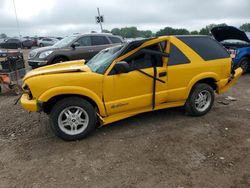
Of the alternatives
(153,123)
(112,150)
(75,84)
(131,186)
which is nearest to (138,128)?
(153,123)

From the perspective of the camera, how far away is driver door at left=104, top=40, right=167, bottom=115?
4551 millimetres

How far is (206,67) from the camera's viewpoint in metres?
5.41

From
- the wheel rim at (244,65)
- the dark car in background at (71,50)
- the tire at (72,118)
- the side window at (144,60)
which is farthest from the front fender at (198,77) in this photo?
the dark car in background at (71,50)

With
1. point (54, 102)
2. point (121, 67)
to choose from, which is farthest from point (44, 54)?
point (121, 67)

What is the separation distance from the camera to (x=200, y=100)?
5551 millimetres

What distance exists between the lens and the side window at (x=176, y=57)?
5066 mm

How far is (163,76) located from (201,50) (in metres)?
1.14

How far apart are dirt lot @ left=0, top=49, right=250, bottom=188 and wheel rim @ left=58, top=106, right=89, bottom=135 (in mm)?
218

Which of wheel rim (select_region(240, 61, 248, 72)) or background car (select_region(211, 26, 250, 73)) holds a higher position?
background car (select_region(211, 26, 250, 73))

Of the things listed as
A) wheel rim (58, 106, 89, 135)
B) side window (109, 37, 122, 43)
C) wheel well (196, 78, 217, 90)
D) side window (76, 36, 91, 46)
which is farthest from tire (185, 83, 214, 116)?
side window (109, 37, 122, 43)

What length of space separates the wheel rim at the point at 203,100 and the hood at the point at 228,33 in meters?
4.90

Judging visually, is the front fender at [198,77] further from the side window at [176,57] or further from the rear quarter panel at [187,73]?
the side window at [176,57]

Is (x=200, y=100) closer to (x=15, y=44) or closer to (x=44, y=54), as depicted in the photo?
(x=44, y=54)

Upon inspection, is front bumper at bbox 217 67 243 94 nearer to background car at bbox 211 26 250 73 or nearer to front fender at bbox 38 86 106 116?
front fender at bbox 38 86 106 116
